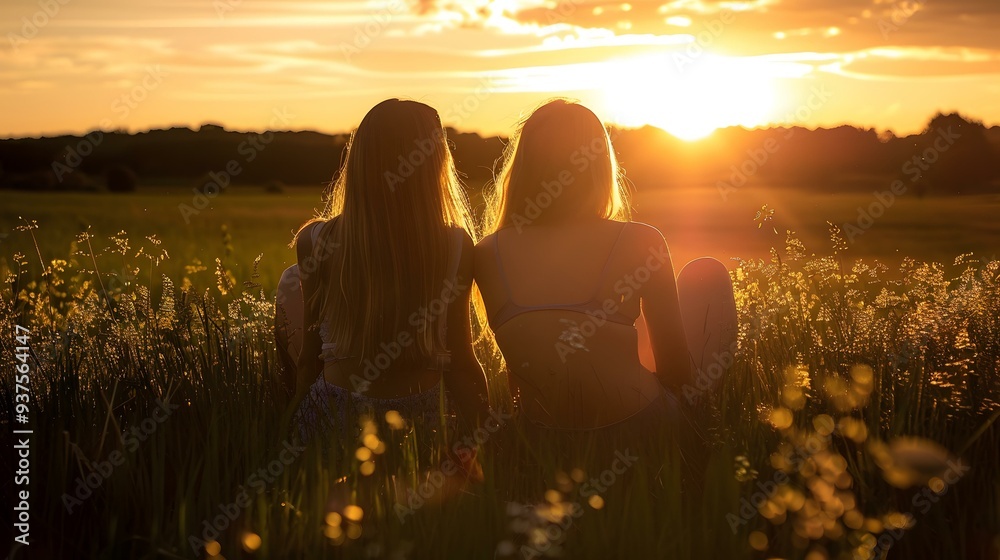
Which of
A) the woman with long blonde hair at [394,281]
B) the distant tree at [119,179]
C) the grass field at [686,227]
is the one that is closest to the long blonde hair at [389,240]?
the woman with long blonde hair at [394,281]

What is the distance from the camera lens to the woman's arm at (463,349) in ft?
12.9

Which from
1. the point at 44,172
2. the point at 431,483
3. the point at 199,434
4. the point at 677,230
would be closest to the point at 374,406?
the point at 199,434

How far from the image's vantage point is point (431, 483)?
2672mm

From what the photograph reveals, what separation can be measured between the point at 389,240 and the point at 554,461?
4.45 ft

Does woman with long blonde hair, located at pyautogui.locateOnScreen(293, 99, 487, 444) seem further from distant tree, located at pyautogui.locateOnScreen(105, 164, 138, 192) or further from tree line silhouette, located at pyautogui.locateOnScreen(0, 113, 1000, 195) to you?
distant tree, located at pyautogui.locateOnScreen(105, 164, 138, 192)

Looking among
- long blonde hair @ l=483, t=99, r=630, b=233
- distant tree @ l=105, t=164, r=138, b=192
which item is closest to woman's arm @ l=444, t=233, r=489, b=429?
long blonde hair @ l=483, t=99, r=630, b=233

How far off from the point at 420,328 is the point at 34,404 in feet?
5.19

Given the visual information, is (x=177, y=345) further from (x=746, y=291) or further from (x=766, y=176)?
(x=766, y=176)

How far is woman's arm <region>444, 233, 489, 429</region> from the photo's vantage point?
12.9 ft

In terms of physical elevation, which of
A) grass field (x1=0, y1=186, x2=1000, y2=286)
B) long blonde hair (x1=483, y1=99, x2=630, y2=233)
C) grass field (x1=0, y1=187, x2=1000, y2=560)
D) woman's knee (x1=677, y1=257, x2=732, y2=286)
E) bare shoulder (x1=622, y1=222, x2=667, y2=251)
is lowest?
grass field (x1=0, y1=186, x2=1000, y2=286)

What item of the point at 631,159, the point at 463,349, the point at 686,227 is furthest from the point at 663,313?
the point at 631,159

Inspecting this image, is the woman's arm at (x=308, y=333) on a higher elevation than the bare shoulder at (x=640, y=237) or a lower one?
lower

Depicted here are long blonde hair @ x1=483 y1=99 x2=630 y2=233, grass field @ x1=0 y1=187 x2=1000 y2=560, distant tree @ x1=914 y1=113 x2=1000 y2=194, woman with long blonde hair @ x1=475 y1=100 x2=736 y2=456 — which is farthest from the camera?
distant tree @ x1=914 y1=113 x2=1000 y2=194

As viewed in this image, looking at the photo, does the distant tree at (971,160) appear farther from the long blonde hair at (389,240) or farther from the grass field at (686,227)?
the long blonde hair at (389,240)
